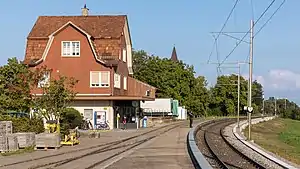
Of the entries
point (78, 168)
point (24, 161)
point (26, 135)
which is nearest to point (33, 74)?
point (26, 135)

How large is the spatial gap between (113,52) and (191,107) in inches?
2497

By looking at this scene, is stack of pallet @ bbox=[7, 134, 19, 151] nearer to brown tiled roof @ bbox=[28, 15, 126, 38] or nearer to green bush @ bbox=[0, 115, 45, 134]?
green bush @ bbox=[0, 115, 45, 134]

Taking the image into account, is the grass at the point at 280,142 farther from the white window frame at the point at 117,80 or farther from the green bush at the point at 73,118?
the green bush at the point at 73,118

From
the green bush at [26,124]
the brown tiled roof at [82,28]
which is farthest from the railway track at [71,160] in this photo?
the brown tiled roof at [82,28]

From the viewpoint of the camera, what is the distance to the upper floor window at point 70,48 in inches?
2181

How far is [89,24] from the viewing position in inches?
2317

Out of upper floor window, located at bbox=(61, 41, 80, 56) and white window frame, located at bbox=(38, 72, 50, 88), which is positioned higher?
upper floor window, located at bbox=(61, 41, 80, 56)

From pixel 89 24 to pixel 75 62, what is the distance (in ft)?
18.5

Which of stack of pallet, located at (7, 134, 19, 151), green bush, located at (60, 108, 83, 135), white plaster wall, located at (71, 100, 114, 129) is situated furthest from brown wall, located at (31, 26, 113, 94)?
stack of pallet, located at (7, 134, 19, 151)

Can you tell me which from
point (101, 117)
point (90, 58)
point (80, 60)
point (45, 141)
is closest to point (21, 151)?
point (45, 141)

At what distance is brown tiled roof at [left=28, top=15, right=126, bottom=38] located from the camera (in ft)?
187

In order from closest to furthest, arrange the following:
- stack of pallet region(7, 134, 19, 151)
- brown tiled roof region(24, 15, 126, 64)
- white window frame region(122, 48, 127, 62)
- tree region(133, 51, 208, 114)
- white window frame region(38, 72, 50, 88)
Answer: stack of pallet region(7, 134, 19, 151) < white window frame region(38, 72, 50, 88) < brown tiled roof region(24, 15, 126, 64) < white window frame region(122, 48, 127, 62) < tree region(133, 51, 208, 114)

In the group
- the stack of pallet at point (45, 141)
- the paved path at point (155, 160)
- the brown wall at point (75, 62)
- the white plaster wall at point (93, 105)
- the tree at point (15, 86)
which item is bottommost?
the paved path at point (155, 160)

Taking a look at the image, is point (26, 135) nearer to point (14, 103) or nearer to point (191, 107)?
point (14, 103)
